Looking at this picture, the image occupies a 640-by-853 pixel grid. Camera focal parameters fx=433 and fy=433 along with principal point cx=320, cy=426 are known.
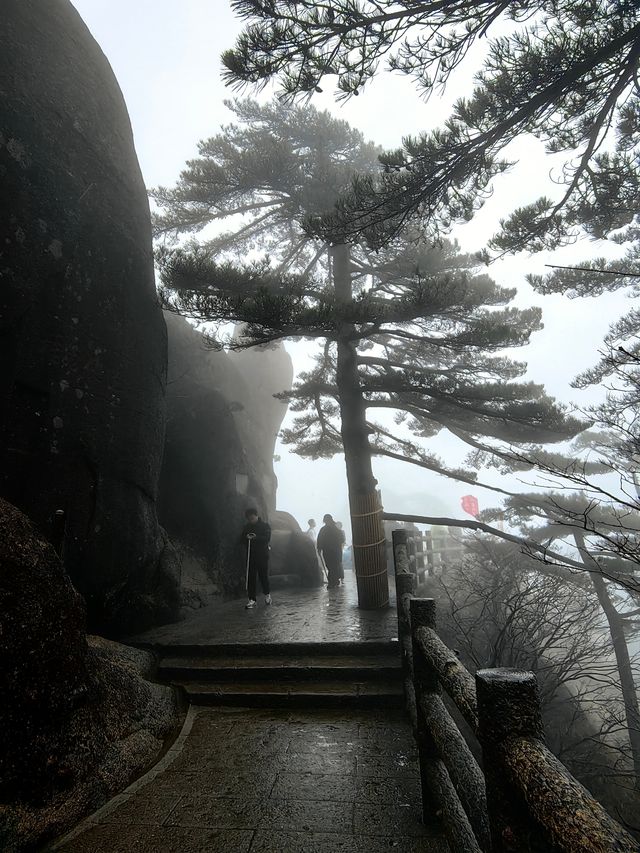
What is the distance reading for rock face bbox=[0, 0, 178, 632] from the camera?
212 inches

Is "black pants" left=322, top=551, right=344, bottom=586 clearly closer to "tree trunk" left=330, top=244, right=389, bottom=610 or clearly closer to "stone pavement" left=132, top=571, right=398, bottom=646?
"stone pavement" left=132, top=571, right=398, bottom=646

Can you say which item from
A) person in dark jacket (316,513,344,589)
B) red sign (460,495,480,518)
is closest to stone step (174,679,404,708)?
person in dark jacket (316,513,344,589)

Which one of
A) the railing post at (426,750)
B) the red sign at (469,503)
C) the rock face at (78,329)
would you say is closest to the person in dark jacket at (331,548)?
the rock face at (78,329)

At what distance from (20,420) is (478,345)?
783 centimetres

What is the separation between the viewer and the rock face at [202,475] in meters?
10.1

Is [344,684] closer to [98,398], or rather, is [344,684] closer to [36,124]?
[98,398]

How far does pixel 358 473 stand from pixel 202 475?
14.1 ft

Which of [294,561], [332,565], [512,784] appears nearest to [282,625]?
[332,565]

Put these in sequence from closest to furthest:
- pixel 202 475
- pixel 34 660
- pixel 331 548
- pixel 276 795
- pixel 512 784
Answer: pixel 512 784, pixel 34 660, pixel 276 795, pixel 202 475, pixel 331 548

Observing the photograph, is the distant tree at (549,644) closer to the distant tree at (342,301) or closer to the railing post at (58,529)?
the distant tree at (342,301)

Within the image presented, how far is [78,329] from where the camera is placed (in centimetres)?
603

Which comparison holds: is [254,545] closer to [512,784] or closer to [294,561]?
[294,561]

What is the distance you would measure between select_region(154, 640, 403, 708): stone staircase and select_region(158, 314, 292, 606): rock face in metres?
3.33

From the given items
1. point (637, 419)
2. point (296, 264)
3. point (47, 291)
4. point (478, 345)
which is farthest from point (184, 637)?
point (296, 264)
